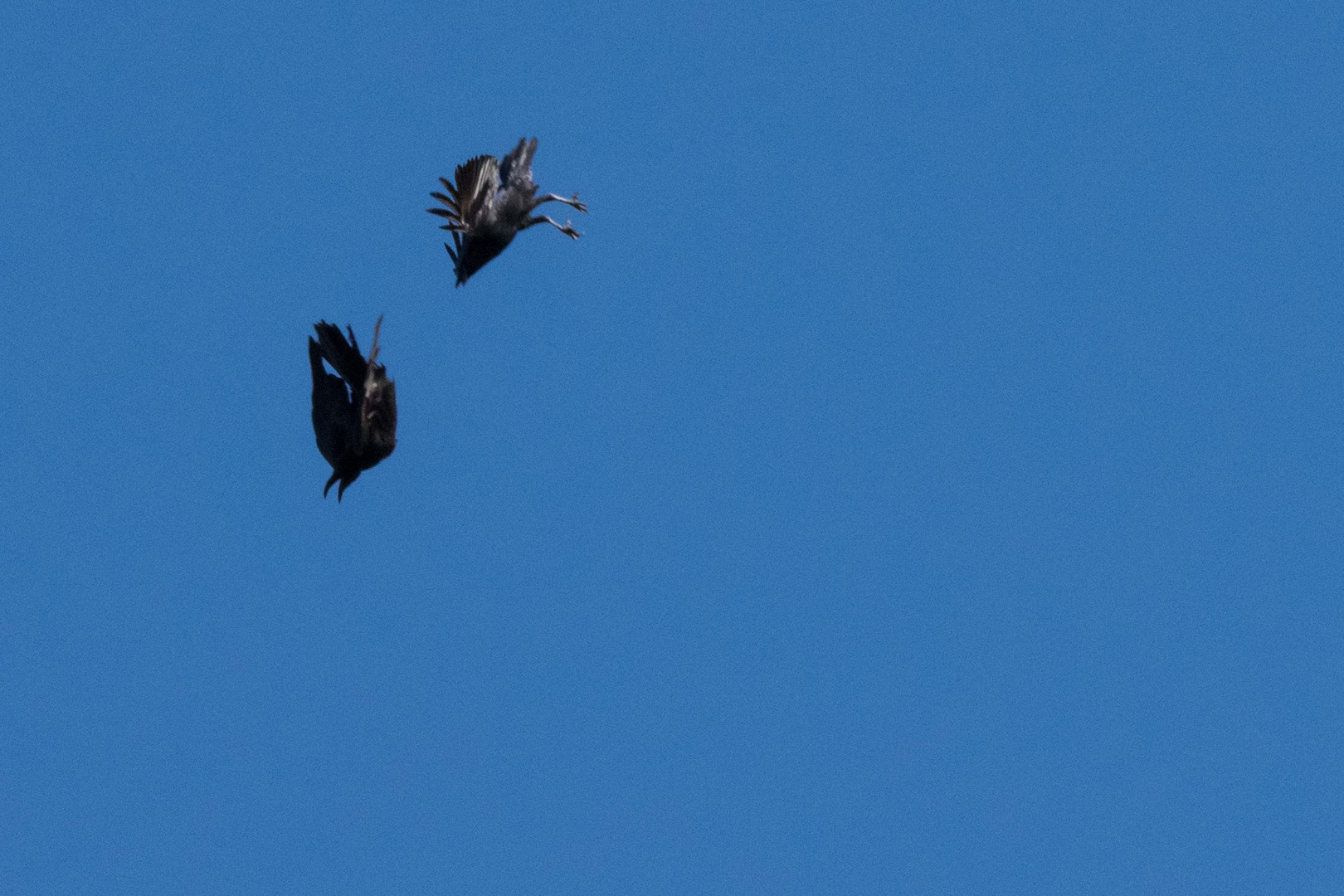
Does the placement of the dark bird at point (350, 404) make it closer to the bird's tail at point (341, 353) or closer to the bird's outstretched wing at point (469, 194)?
the bird's tail at point (341, 353)

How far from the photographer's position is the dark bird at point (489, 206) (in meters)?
23.5

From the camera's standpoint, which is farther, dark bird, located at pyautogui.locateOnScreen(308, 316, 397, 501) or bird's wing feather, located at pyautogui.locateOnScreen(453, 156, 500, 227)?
bird's wing feather, located at pyautogui.locateOnScreen(453, 156, 500, 227)

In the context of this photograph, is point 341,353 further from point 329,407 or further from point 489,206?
point 489,206

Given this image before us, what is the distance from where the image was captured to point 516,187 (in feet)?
77.7

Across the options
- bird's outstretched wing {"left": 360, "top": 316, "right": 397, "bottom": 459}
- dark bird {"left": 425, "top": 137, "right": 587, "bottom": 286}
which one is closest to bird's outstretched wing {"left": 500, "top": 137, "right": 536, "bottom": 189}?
dark bird {"left": 425, "top": 137, "right": 587, "bottom": 286}

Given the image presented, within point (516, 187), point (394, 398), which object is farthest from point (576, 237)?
point (394, 398)

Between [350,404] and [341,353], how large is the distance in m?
0.70

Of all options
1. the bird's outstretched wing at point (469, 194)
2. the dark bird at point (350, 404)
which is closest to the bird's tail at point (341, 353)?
the dark bird at point (350, 404)

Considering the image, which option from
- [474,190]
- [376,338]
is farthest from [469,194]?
[376,338]

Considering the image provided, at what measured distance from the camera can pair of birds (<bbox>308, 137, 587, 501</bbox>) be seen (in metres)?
21.5

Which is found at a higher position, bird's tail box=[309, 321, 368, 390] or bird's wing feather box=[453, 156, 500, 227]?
bird's wing feather box=[453, 156, 500, 227]

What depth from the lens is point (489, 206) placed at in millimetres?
23578

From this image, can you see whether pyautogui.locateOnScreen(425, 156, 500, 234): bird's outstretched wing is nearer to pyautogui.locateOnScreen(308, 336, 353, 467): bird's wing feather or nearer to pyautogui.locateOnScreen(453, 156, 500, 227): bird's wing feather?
pyautogui.locateOnScreen(453, 156, 500, 227): bird's wing feather

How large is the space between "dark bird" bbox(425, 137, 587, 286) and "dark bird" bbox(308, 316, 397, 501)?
2782 mm
